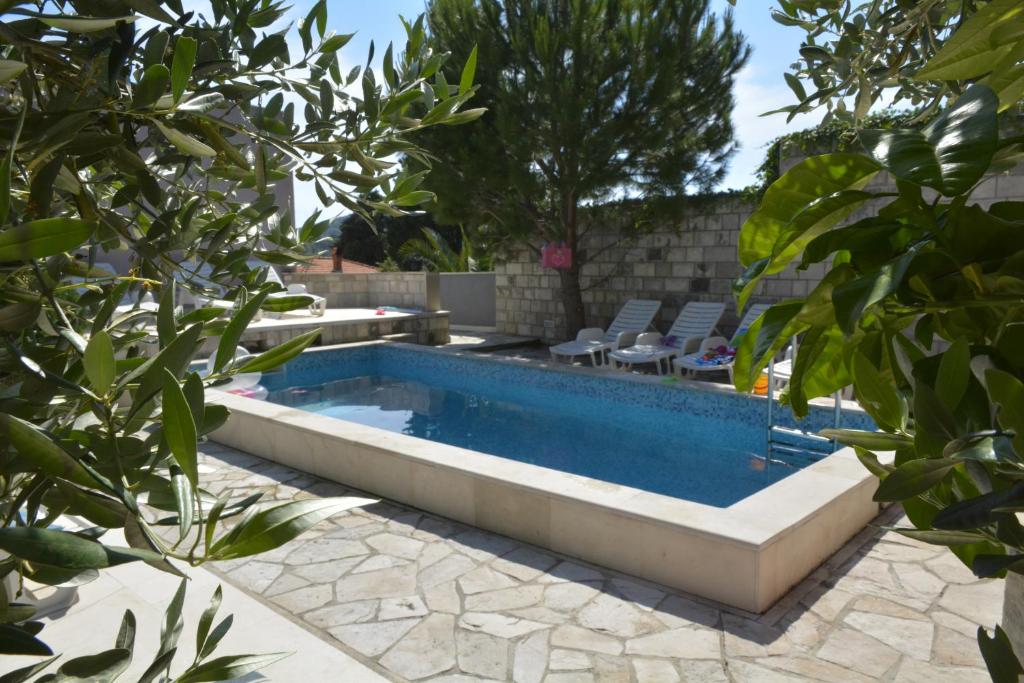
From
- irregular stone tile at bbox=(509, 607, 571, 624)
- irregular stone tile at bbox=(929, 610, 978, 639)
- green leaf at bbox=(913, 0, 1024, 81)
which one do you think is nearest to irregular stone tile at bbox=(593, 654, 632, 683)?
irregular stone tile at bbox=(509, 607, 571, 624)

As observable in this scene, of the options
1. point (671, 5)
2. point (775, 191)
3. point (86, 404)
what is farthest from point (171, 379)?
point (671, 5)

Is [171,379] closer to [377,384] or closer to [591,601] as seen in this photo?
[591,601]

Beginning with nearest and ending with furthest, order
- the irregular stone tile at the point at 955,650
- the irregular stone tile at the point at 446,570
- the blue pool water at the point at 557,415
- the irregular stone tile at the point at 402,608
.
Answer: the irregular stone tile at the point at 955,650 < the irregular stone tile at the point at 402,608 < the irregular stone tile at the point at 446,570 < the blue pool water at the point at 557,415

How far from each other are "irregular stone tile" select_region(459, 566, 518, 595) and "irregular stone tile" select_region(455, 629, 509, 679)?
0.40 m

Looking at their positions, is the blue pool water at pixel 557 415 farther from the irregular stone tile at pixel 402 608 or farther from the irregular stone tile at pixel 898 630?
the irregular stone tile at pixel 402 608

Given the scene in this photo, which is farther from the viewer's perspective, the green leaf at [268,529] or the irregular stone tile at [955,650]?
the irregular stone tile at [955,650]

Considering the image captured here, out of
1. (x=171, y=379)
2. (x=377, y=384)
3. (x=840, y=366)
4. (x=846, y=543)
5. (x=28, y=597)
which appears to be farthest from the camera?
(x=377, y=384)

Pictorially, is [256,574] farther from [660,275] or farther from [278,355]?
[660,275]

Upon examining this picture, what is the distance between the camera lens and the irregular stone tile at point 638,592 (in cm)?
340

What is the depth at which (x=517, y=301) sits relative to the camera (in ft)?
44.8

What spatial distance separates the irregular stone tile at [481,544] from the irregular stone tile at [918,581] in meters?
2.07

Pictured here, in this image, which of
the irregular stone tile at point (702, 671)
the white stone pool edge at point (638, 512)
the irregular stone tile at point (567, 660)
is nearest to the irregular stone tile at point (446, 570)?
the white stone pool edge at point (638, 512)

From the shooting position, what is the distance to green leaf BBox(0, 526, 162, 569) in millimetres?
413

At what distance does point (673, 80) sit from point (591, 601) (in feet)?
28.0
